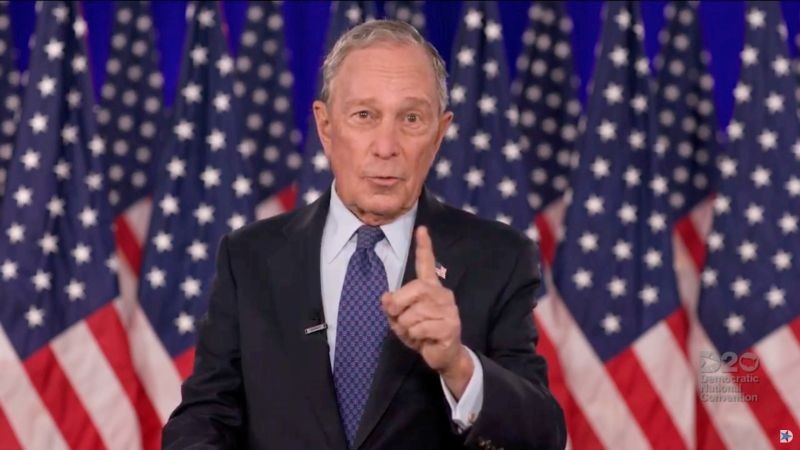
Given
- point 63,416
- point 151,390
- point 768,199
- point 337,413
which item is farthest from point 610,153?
point 337,413

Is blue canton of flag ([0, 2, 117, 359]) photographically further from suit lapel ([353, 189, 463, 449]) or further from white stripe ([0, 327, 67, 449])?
suit lapel ([353, 189, 463, 449])

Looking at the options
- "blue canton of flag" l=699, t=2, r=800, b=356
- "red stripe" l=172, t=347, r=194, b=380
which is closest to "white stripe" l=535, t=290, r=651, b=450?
"blue canton of flag" l=699, t=2, r=800, b=356

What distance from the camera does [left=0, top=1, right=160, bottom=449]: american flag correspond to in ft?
15.1

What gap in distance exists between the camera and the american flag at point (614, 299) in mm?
4641

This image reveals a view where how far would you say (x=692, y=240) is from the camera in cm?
487

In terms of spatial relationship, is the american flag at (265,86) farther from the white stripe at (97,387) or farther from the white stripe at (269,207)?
the white stripe at (97,387)

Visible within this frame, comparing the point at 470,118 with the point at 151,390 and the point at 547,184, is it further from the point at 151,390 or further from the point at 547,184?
the point at 151,390

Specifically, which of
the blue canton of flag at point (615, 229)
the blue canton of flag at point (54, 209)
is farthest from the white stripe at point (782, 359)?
the blue canton of flag at point (54, 209)

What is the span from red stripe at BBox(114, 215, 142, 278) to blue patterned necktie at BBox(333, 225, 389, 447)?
8.91ft

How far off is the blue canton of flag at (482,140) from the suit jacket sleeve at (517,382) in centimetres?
231

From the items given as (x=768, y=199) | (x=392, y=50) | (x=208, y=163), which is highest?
(x=392, y=50)

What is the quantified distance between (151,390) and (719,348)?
230 centimetres

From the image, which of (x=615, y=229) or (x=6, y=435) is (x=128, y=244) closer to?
(x=6, y=435)

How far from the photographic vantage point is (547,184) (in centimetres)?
491
